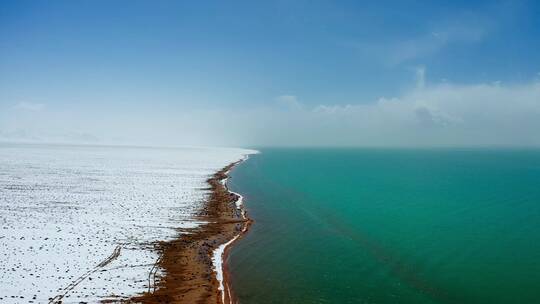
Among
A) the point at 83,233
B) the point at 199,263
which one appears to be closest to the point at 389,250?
the point at 199,263

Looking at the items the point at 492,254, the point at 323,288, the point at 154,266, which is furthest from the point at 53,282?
the point at 492,254

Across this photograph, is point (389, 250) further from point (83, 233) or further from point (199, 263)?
point (83, 233)

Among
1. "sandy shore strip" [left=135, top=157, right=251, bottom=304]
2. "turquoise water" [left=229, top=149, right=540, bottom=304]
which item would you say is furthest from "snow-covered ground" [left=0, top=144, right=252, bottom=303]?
"turquoise water" [left=229, top=149, right=540, bottom=304]

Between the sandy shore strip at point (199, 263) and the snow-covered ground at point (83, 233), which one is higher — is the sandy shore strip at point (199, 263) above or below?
below

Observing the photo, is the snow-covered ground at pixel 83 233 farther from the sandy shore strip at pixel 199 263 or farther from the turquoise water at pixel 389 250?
the turquoise water at pixel 389 250

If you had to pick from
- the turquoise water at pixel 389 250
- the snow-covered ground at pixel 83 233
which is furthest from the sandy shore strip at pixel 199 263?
the turquoise water at pixel 389 250

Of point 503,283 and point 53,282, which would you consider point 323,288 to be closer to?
point 503,283
